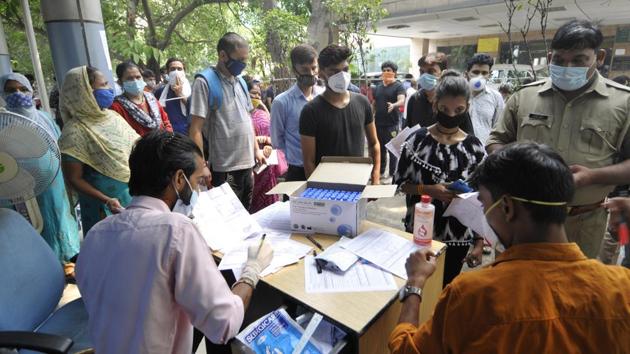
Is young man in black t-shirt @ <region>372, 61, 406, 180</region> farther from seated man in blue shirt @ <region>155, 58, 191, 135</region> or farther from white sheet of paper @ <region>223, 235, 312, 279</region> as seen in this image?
white sheet of paper @ <region>223, 235, 312, 279</region>

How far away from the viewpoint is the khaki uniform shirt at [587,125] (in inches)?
64.7

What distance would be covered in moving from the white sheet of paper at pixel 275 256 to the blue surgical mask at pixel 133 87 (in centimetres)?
192

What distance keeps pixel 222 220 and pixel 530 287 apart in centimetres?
143

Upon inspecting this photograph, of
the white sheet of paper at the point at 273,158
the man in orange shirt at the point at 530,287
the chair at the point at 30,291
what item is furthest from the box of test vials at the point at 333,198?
the white sheet of paper at the point at 273,158

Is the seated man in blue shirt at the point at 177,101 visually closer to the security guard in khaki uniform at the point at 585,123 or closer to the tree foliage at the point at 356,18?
the tree foliage at the point at 356,18

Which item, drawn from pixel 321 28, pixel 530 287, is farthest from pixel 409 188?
pixel 321 28

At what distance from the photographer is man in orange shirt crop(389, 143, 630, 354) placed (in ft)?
2.54

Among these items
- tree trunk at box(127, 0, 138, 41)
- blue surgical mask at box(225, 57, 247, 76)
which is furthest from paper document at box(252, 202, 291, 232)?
tree trunk at box(127, 0, 138, 41)

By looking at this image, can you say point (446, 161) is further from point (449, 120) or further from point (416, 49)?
point (416, 49)

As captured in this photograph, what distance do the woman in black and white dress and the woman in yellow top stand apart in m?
1.78

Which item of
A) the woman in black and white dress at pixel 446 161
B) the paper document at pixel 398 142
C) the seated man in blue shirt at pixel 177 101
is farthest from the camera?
the seated man in blue shirt at pixel 177 101

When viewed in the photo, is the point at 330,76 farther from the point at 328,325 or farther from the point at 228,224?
the point at 328,325

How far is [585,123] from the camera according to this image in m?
1.67

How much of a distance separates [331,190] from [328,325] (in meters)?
0.73
